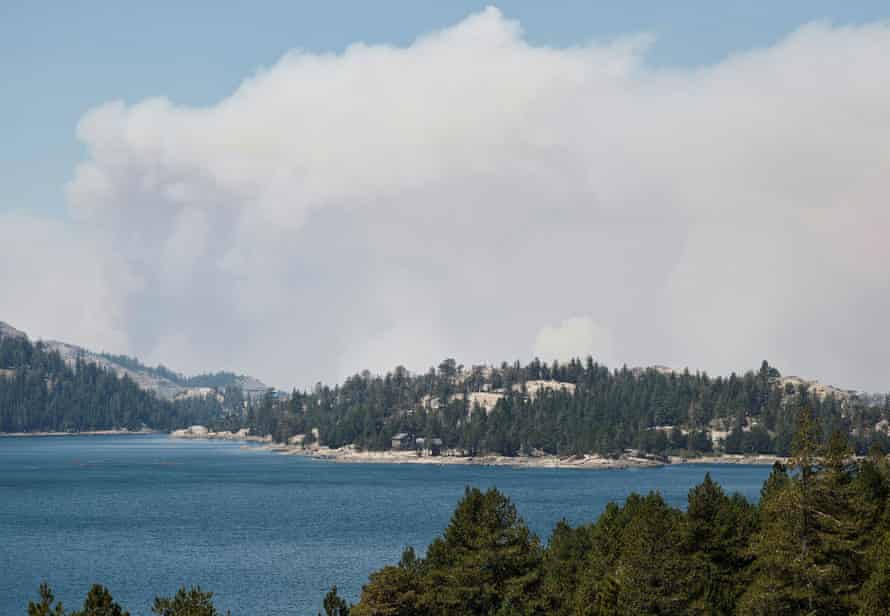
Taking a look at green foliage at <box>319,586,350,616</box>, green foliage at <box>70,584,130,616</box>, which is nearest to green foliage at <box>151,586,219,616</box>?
green foliage at <box>70,584,130,616</box>

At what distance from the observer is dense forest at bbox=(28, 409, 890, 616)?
6166 cm

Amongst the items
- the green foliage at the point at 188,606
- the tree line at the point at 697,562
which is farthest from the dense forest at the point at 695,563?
the green foliage at the point at 188,606

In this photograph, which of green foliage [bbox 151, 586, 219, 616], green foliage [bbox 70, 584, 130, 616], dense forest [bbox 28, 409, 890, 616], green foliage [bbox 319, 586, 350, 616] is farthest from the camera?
dense forest [bbox 28, 409, 890, 616]

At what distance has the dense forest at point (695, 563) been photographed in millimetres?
61656

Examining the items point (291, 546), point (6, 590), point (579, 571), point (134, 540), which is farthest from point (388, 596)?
point (134, 540)

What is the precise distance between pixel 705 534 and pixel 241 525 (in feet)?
397

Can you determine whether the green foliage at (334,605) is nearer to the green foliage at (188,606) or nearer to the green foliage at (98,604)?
the green foliage at (188,606)

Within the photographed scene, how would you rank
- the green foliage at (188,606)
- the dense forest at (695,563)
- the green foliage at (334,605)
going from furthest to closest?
the dense forest at (695,563) → the green foliage at (334,605) → the green foliage at (188,606)

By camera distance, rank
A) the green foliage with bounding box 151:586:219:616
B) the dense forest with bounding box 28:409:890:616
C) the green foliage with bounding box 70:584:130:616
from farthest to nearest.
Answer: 1. the dense forest with bounding box 28:409:890:616
2. the green foliage with bounding box 151:586:219:616
3. the green foliage with bounding box 70:584:130:616

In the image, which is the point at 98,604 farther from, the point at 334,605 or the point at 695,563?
the point at 695,563

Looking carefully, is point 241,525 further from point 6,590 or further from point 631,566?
point 631,566

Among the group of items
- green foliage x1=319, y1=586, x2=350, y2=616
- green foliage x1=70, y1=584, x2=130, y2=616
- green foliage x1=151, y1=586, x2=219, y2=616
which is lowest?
green foliage x1=319, y1=586, x2=350, y2=616

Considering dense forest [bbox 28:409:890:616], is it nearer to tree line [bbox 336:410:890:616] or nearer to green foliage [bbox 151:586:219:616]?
tree line [bbox 336:410:890:616]

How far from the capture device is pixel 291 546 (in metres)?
152
